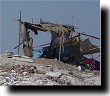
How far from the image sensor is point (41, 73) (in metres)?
2.03

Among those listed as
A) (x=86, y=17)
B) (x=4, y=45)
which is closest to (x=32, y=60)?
(x=4, y=45)

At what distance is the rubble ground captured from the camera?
202cm

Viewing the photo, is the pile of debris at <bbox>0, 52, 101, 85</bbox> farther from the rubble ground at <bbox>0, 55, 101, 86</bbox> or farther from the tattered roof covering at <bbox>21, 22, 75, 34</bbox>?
the tattered roof covering at <bbox>21, 22, 75, 34</bbox>

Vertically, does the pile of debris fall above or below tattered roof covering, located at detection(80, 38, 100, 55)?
below

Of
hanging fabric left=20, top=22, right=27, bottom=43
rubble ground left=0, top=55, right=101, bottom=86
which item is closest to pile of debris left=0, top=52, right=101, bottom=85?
rubble ground left=0, top=55, right=101, bottom=86

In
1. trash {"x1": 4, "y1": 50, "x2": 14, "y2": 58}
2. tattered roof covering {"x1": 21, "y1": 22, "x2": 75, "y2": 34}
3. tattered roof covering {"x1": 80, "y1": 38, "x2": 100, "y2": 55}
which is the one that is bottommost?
trash {"x1": 4, "y1": 50, "x2": 14, "y2": 58}

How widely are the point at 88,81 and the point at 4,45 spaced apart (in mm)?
627

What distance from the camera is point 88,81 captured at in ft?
6.72

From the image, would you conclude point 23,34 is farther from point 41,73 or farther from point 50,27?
point 41,73

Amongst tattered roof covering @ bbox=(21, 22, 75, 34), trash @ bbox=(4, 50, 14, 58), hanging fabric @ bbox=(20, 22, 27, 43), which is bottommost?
trash @ bbox=(4, 50, 14, 58)

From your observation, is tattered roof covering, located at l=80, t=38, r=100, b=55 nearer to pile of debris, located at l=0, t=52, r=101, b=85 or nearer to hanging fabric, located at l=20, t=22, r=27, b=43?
pile of debris, located at l=0, t=52, r=101, b=85

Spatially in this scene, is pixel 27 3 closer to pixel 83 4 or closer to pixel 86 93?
pixel 83 4

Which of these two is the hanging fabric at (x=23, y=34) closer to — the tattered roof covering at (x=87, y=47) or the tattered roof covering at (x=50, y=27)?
the tattered roof covering at (x=50, y=27)

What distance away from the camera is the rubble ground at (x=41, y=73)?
202 cm
